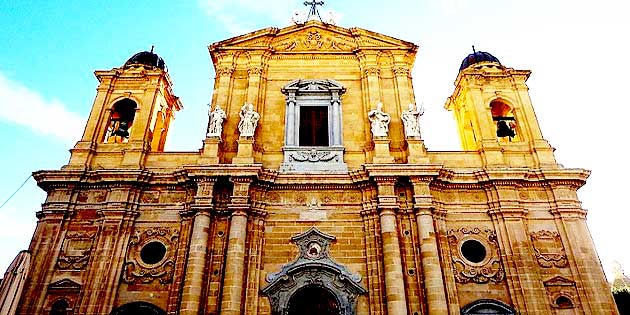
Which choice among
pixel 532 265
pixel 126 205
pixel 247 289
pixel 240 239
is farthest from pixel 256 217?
pixel 532 265

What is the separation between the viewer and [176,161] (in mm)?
14289

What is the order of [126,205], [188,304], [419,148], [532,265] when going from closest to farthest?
[188,304] < [532,265] < [126,205] < [419,148]

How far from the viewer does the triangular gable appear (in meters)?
16.9

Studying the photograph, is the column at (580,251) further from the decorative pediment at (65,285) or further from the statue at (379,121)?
the decorative pediment at (65,285)

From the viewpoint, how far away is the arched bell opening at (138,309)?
11578 millimetres

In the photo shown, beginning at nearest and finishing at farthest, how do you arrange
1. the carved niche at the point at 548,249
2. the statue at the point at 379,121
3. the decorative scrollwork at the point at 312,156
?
1. the carved niche at the point at 548,249
2. the decorative scrollwork at the point at 312,156
3. the statue at the point at 379,121

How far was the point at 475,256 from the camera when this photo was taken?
Result: 12648mm

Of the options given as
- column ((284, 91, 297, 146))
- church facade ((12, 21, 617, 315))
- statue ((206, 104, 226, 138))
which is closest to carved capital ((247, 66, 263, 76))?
church facade ((12, 21, 617, 315))

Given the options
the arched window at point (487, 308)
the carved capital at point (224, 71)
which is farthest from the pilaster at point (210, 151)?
the arched window at point (487, 308)

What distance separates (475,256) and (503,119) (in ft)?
19.1

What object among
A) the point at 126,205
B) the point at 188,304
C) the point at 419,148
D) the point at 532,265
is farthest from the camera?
the point at 419,148

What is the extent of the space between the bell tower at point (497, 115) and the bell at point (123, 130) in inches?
476

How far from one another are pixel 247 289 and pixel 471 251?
21.0 ft

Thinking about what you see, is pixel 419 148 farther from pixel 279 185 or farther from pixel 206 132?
pixel 206 132
